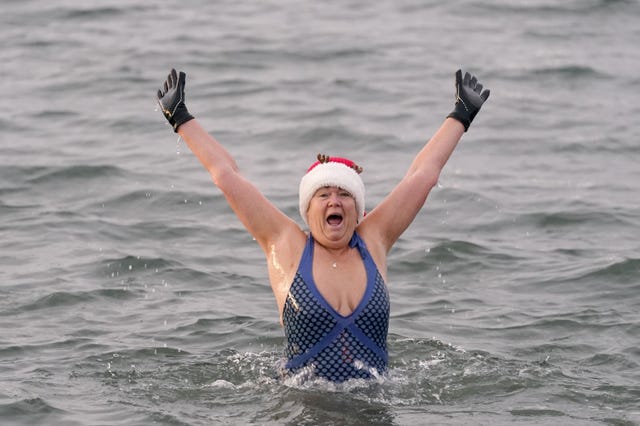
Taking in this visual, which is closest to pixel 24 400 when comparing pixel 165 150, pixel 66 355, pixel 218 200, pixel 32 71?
pixel 66 355

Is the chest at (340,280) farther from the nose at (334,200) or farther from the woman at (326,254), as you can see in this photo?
the nose at (334,200)

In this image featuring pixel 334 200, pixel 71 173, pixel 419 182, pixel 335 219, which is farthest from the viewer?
pixel 71 173

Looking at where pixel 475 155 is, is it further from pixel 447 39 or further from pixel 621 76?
pixel 447 39

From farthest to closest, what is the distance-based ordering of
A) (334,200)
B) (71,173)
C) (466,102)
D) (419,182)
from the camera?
(71,173) < (466,102) < (419,182) < (334,200)

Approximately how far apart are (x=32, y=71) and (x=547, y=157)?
733 cm

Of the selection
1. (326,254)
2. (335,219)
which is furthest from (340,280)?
(335,219)

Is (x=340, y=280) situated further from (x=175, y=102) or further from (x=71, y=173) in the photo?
(x=71, y=173)

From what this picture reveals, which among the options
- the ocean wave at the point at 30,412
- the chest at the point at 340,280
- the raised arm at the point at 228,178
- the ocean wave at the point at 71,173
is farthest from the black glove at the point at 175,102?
the ocean wave at the point at 71,173

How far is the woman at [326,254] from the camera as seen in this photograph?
8.04 meters

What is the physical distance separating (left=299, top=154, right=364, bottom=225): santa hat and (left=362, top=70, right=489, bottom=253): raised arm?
185 mm

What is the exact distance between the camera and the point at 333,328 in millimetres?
8047

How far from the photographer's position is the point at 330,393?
26.6ft

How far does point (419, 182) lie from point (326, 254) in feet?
2.41

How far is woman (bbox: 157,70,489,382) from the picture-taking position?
8039 millimetres
